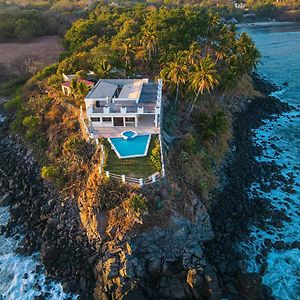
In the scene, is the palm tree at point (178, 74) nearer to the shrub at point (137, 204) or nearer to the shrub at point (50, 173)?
the shrub at point (50, 173)

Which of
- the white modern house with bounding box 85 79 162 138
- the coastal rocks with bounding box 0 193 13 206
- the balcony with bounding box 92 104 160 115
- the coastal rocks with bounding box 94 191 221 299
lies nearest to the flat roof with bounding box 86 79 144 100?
the white modern house with bounding box 85 79 162 138

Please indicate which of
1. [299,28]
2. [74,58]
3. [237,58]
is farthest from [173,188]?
[299,28]

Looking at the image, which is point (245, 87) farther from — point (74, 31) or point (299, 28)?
point (299, 28)

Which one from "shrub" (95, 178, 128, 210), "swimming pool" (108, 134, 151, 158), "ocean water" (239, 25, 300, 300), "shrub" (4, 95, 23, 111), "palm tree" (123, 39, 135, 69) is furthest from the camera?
"shrub" (4, 95, 23, 111)

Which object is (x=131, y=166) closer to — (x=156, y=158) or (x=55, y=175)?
(x=156, y=158)

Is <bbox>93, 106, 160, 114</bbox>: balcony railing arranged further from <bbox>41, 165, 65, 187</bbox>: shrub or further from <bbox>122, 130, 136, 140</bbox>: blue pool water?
<bbox>41, 165, 65, 187</bbox>: shrub

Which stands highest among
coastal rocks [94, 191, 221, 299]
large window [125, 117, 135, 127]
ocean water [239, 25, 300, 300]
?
large window [125, 117, 135, 127]

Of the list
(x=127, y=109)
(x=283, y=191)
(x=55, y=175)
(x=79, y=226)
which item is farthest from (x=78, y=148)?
(x=283, y=191)
